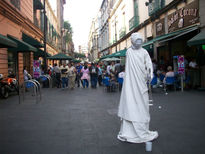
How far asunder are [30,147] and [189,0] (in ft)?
38.3

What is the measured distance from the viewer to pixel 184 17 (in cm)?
1280

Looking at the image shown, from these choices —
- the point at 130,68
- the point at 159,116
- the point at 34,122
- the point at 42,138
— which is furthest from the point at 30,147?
the point at 159,116

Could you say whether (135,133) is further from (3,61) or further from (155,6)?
(155,6)

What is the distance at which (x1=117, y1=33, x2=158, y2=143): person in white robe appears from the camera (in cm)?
409

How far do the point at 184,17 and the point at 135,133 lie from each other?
10462mm

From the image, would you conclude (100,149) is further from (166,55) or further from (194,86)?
(166,55)

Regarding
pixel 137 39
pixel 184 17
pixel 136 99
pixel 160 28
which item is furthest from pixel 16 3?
pixel 136 99

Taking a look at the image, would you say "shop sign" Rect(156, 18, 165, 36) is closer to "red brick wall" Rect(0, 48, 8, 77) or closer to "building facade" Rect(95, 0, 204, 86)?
"building facade" Rect(95, 0, 204, 86)

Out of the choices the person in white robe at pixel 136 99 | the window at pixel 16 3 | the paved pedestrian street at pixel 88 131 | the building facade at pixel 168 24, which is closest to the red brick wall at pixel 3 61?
the window at pixel 16 3

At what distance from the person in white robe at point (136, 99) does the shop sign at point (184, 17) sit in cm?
852

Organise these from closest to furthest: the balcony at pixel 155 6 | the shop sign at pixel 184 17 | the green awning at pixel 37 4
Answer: the shop sign at pixel 184 17 → the balcony at pixel 155 6 → the green awning at pixel 37 4

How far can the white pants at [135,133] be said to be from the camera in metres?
4.07

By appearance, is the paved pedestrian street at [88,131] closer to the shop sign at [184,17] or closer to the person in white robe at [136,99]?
the person in white robe at [136,99]

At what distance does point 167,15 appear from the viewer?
1549 cm
